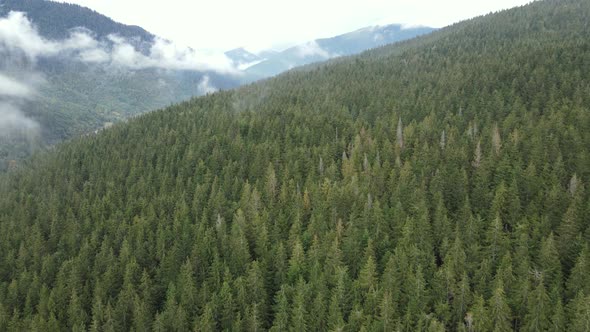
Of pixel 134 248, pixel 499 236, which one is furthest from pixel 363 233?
pixel 134 248

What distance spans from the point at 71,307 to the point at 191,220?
1122 inches

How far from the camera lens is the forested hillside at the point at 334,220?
180 feet

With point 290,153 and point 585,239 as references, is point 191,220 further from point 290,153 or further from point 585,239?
point 585,239

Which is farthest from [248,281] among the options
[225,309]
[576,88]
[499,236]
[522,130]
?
[576,88]

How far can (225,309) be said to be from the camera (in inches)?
2298

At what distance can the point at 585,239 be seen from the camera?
59594 millimetres

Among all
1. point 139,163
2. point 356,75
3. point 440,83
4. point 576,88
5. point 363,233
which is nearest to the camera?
point 363,233

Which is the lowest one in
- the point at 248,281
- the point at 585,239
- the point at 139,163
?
the point at 585,239

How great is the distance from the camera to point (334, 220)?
7562 cm

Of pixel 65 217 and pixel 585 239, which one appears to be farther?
pixel 65 217

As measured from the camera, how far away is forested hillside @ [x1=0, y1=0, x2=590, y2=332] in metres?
54.9

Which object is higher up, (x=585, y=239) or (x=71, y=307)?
(x=71, y=307)

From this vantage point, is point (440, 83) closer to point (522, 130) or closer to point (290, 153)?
point (522, 130)

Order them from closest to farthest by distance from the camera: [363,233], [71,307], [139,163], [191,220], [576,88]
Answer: [71,307]
[363,233]
[191,220]
[576,88]
[139,163]
